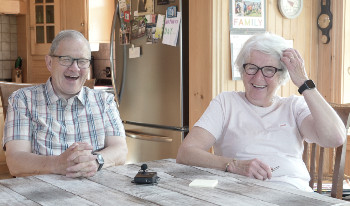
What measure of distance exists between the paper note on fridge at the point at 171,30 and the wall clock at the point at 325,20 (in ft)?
3.33

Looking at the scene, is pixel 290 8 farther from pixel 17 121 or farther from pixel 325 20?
pixel 17 121

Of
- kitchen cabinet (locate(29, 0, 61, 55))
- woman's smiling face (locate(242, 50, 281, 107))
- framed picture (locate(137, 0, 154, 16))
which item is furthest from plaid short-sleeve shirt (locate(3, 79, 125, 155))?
kitchen cabinet (locate(29, 0, 61, 55))

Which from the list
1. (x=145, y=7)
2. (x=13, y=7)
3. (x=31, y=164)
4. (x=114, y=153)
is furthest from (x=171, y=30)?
(x=13, y=7)

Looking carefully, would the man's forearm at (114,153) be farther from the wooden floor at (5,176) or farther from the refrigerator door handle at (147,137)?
the wooden floor at (5,176)

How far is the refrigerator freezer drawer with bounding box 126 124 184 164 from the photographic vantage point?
135 inches

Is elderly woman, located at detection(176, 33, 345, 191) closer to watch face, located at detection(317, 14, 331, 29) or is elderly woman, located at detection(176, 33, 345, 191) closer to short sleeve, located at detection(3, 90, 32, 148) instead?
short sleeve, located at detection(3, 90, 32, 148)

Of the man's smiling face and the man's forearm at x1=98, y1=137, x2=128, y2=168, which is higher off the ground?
the man's smiling face

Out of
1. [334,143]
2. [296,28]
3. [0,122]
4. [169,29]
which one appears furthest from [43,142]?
[0,122]

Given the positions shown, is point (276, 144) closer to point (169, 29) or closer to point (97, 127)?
point (97, 127)

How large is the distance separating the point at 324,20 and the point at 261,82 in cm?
167

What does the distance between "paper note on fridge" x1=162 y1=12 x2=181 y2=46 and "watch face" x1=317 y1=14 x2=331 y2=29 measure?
101cm

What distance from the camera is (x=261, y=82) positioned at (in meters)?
2.08

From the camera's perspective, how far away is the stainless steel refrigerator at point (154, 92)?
11.0ft

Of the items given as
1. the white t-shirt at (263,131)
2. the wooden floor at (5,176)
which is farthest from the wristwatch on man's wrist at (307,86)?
the wooden floor at (5,176)
